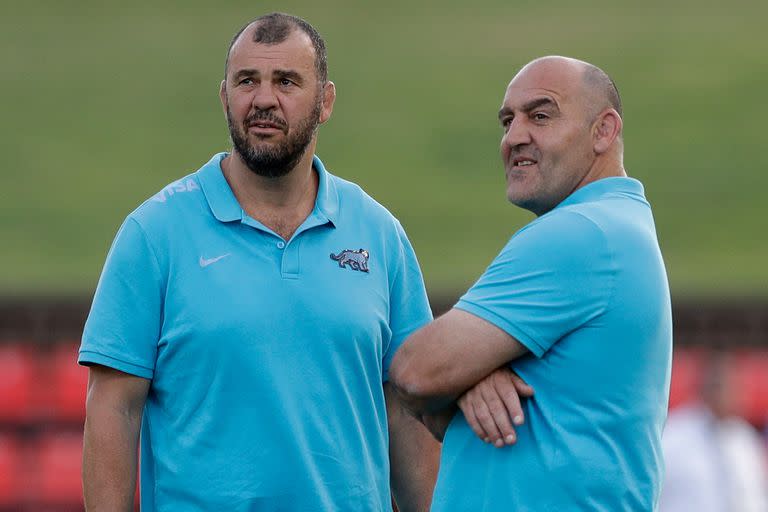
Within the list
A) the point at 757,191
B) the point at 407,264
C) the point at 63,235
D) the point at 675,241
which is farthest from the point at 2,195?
the point at 407,264

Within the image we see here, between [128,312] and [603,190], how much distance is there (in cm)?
124

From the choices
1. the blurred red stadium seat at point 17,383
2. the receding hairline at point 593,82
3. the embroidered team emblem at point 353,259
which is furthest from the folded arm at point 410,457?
the blurred red stadium seat at point 17,383

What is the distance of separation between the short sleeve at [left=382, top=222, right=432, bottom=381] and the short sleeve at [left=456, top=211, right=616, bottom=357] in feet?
1.92

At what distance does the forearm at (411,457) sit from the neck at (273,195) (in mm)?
599

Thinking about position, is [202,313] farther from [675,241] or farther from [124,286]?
[675,241]

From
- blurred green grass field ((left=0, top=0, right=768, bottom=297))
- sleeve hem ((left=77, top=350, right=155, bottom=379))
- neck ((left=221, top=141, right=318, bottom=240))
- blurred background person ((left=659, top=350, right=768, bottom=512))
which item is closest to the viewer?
sleeve hem ((left=77, top=350, right=155, bottom=379))

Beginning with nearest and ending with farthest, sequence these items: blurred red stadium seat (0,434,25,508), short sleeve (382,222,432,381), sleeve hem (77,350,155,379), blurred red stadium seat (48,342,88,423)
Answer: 1. sleeve hem (77,350,155,379)
2. short sleeve (382,222,432,381)
3. blurred red stadium seat (48,342,88,423)
4. blurred red stadium seat (0,434,25,508)

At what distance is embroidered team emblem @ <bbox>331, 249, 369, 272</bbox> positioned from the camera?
368 centimetres

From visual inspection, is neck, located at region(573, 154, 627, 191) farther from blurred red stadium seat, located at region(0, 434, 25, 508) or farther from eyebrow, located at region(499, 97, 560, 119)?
blurred red stadium seat, located at region(0, 434, 25, 508)

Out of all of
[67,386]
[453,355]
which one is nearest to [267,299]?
[453,355]

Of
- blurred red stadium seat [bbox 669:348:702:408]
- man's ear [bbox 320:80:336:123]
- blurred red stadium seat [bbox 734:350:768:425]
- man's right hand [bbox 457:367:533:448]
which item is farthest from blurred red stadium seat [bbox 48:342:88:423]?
man's right hand [bbox 457:367:533:448]

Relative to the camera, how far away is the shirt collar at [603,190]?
347 centimetres

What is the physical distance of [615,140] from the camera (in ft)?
11.7

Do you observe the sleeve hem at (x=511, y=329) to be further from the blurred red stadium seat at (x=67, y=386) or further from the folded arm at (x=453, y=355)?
the blurred red stadium seat at (x=67, y=386)
